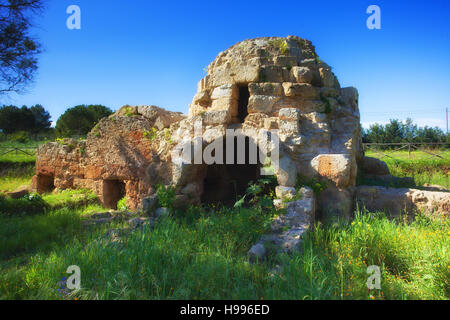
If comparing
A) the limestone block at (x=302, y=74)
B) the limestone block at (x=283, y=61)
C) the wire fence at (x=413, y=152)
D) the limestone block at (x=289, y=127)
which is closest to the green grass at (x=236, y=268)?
the limestone block at (x=289, y=127)

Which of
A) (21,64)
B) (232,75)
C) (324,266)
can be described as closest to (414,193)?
(324,266)

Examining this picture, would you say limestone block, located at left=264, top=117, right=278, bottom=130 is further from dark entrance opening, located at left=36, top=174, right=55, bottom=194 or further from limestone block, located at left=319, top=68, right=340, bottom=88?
dark entrance opening, located at left=36, top=174, right=55, bottom=194

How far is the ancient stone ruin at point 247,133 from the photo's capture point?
17.2ft

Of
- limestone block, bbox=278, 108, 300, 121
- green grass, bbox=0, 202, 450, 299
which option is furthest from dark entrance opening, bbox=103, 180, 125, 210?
limestone block, bbox=278, 108, 300, 121

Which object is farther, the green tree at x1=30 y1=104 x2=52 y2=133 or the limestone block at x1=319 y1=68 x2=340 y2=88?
the green tree at x1=30 y1=104 x2=52 y2=133

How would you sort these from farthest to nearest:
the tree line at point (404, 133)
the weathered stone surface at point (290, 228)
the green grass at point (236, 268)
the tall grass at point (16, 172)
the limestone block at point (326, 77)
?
the tree line at point (404, 133) < the tall grass at point (16, 172) < the limestone block at point (326, 77) < the weathered stone surface at point (290, 228) < the green grass at point (236, 268)

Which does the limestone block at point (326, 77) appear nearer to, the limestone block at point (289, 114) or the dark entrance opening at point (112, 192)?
the limestone block at point (289, 114)

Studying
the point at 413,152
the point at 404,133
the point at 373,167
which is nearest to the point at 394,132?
the point at 404,133

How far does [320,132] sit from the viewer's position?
5582 mm

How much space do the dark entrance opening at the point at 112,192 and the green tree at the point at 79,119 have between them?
23962 millimetres

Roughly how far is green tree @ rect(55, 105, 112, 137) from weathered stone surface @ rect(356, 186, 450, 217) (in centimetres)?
2918

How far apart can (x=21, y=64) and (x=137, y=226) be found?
7.50 metres

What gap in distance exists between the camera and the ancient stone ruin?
207 inches
